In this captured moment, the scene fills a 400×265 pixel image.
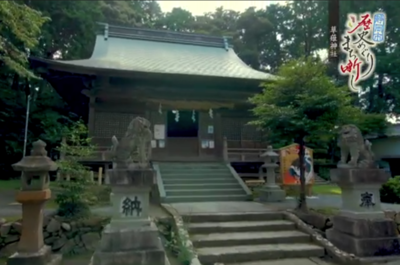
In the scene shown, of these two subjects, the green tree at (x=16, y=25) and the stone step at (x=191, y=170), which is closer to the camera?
the green tree at (x=16, y=25)

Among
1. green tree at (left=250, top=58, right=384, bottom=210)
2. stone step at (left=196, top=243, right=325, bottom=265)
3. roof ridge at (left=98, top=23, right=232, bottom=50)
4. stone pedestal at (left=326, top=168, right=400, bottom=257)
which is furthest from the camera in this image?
roof ridge at (left=98, top=23, right=232, bottom=50)

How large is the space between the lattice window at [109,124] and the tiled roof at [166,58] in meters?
2.08

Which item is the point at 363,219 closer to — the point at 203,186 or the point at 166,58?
the point at 203,186

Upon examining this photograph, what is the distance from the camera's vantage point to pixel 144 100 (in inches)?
529

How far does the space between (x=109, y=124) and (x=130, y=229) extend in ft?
28.9

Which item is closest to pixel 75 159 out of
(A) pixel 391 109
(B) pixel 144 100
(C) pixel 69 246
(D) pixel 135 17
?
(C) pixel 69 246

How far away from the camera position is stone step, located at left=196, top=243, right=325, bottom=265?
18.2ft

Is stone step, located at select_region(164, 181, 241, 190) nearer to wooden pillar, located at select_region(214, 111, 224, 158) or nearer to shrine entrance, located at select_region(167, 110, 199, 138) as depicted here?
wooden pillar, located at select_region(214, 111, 224, 158)

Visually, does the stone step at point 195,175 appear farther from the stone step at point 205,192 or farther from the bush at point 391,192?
the bush at point 391,192

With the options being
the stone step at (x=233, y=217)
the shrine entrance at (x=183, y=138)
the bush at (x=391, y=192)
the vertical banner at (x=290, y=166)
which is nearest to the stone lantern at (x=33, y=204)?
the stone step at (x=233, y=217)

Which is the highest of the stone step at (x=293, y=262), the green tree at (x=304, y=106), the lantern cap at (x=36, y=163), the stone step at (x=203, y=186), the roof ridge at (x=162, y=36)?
the roof ridge at (x=162, y=36)

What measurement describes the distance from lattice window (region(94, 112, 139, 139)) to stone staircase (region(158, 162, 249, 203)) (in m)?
2.76

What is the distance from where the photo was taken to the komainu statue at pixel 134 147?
519 centimetres
